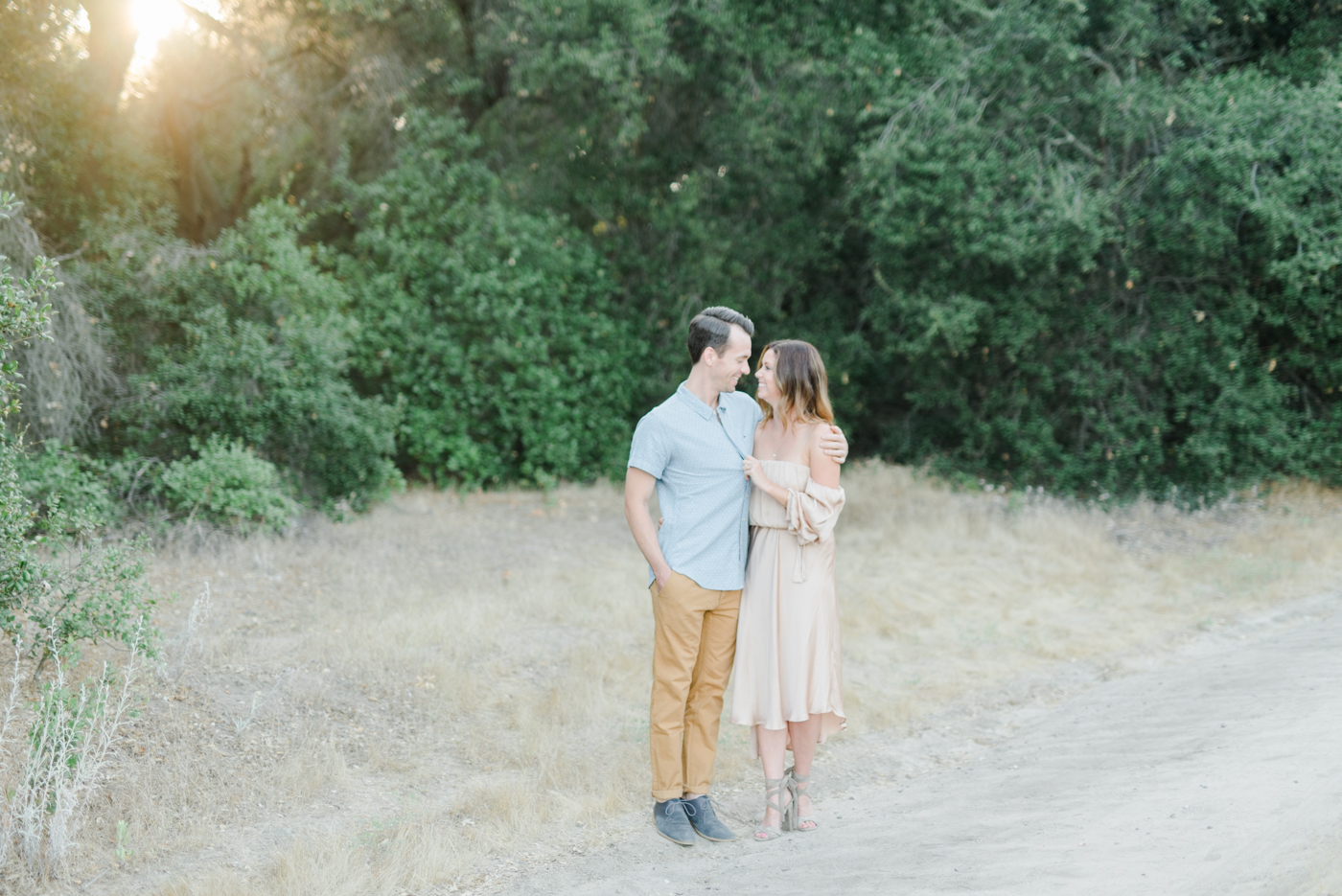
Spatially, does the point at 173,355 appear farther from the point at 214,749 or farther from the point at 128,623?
the point at 214,749

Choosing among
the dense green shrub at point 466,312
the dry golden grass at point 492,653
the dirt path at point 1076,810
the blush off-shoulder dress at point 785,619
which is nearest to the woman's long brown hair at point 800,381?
the blush off-shoulder dress at point 785,619

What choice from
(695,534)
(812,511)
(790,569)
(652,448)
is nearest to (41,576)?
(652,448)

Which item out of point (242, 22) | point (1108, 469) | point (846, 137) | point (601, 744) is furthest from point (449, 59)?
point (601, 744)

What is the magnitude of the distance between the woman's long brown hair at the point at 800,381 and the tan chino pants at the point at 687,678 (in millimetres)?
812

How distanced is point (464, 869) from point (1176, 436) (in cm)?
975

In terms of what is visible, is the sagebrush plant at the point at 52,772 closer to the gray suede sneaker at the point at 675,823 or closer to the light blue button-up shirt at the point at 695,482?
the gray suede sneaker at the point at 675,823

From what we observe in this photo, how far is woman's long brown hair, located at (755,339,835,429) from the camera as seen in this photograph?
160 inches

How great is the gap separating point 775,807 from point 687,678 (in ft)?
2.46

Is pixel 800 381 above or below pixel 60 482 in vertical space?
above

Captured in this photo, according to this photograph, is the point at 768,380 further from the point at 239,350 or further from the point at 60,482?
the point at 239,350

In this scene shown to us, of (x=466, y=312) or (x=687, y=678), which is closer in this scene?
(x=687, y=678)

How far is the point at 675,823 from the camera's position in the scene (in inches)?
165

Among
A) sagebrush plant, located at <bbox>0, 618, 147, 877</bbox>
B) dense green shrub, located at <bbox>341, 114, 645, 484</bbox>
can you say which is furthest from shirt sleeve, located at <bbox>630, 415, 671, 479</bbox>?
dense green shrub, located at <bbox>341, 114, 645, 484</bbox>

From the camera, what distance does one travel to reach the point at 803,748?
423cm
